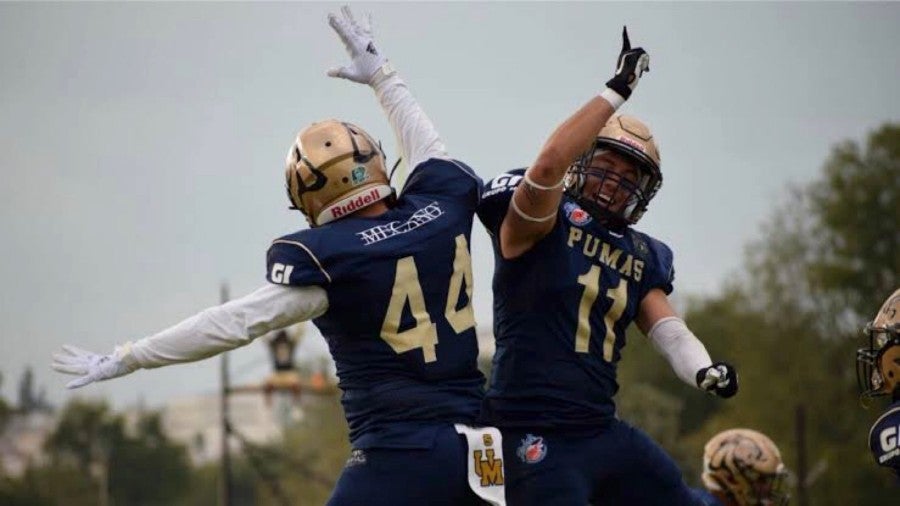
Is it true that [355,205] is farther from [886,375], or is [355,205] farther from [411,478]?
[886,375]

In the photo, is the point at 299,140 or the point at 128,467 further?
the point at 128,467

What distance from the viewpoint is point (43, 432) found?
104ft

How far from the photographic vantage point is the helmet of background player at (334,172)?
7828 mm

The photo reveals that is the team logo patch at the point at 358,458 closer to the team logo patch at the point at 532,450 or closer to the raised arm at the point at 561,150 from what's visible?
the team logo patch at the point at 532,450

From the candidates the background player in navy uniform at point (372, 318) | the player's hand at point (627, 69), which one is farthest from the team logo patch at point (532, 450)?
the player's hand at point (627, 69)

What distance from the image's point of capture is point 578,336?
853 cm

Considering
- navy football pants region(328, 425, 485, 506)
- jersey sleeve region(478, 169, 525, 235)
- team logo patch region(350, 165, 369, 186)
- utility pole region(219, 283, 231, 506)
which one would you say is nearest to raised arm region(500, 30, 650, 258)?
jersey sleeve region(478, 169, 525, 235)

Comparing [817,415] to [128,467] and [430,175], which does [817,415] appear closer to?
[128,467]

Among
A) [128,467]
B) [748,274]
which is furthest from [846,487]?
[128,467]

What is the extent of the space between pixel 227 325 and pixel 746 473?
3930mm

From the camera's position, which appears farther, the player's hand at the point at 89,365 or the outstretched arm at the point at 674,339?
the outstretched arm at the point at 674,339

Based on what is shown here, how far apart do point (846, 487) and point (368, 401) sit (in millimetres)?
40611

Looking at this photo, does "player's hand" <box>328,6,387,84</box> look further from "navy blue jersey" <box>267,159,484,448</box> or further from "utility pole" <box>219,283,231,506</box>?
"utility pole" <box>219,283,231,506</box>

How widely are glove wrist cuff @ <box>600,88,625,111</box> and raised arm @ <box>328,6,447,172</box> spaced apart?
759 millimetres
